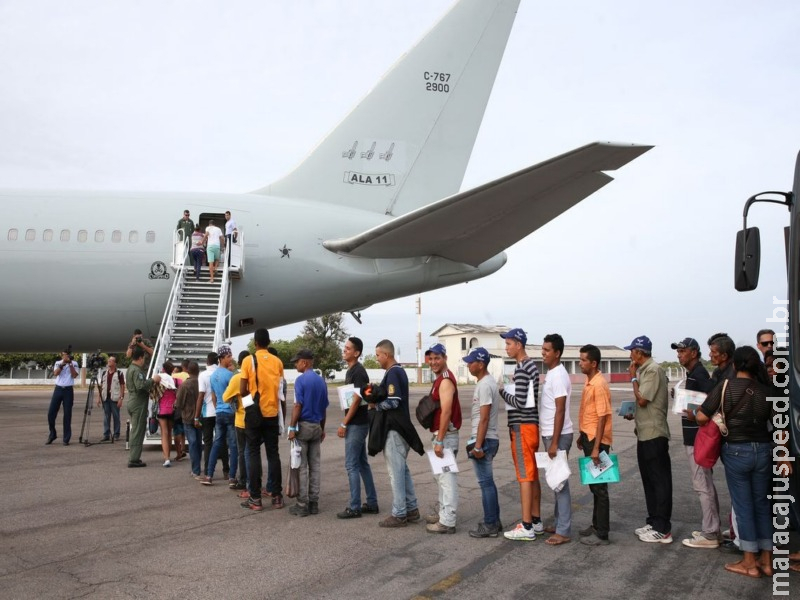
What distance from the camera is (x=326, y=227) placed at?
15141 millimetres

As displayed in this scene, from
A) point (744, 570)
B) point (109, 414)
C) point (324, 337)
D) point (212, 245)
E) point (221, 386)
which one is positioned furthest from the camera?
point (324, 337)

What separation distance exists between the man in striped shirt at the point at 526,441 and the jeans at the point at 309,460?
2.03m

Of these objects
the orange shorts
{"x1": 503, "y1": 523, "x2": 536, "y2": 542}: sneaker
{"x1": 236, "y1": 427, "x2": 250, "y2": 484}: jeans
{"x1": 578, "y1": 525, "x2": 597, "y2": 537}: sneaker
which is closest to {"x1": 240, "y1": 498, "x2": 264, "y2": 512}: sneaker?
{"x1": 236, "y1": 427, "x2": 250, "y2": 484}: jeans

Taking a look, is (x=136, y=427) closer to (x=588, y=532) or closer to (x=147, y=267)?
(x=588, y=532)

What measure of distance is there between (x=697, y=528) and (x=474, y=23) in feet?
44.9

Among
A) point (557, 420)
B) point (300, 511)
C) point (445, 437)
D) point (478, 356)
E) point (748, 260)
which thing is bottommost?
point (300, 511)

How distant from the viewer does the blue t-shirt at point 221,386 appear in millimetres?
7816

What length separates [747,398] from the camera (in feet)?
15.2

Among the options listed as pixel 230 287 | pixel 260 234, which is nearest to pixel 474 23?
pixel 260 234

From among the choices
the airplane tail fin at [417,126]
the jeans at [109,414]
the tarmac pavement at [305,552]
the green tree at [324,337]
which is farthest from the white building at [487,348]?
the tarmac pavement at [305,552]

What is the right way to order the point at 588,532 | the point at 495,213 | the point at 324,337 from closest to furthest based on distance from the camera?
the point at 588,532
the point at 495,213
the point at 324,337

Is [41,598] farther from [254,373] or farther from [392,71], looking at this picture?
[392,71]

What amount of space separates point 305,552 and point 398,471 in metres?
1.23

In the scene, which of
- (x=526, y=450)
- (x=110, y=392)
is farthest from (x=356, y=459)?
(x=110, y=392)
